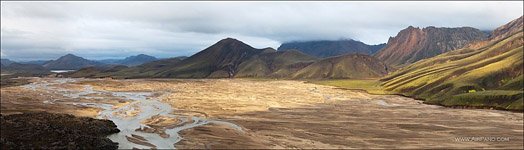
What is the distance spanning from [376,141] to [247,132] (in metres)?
26.5

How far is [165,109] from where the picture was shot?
133 meters

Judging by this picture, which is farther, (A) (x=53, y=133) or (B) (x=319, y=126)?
(B) (x=319, y=126)

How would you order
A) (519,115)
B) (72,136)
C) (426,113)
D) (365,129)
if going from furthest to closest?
(426,113), (519,115), (365,129), (72,136)

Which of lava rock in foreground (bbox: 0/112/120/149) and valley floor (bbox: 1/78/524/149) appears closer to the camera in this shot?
lava rock in foreground (bbox: 0/112/120/149)

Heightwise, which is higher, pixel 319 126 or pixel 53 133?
pixel 53 133

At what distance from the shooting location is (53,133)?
7131 centimetres

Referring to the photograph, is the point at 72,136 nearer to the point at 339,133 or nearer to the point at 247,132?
the point at 247,132

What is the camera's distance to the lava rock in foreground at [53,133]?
2559 inches

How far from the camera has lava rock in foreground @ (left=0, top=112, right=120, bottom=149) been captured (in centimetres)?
6500

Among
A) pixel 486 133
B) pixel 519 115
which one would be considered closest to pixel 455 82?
pixel 519 115

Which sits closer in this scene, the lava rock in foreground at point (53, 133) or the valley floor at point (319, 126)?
the lava rock in foreground at point (53, 133)

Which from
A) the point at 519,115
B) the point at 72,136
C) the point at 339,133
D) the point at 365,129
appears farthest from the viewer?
the point at 519,115

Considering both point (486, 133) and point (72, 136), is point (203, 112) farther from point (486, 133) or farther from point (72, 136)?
point (486, 133)

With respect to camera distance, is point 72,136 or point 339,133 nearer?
point 72,136
